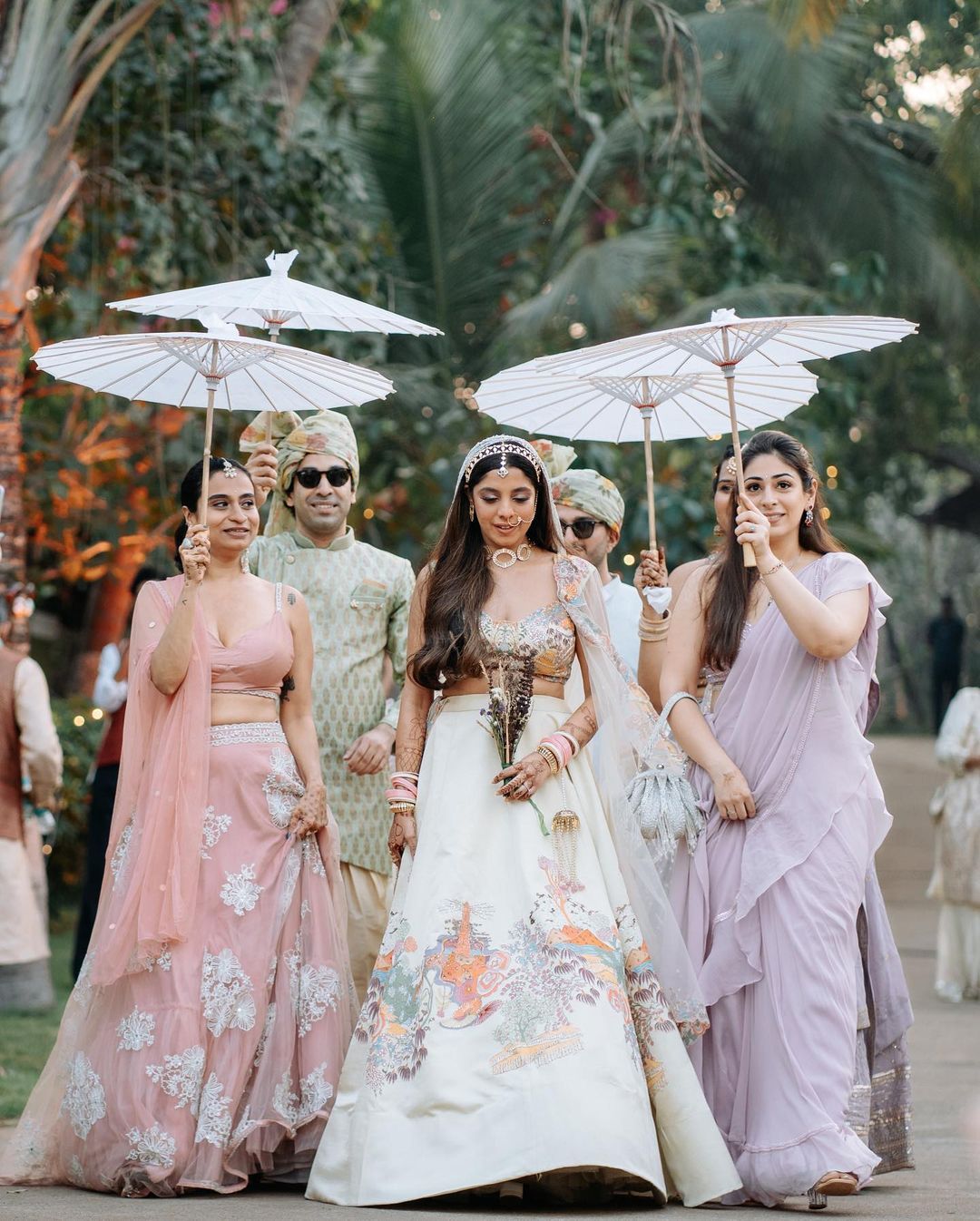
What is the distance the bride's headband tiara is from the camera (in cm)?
570

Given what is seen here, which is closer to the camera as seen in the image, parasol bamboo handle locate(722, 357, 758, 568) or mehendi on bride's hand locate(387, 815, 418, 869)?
parasol bamboo handle locate(722, 357, 758, 568)

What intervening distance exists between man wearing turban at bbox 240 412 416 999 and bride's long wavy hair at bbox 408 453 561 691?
78cm

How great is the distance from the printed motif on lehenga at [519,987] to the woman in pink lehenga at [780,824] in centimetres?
32

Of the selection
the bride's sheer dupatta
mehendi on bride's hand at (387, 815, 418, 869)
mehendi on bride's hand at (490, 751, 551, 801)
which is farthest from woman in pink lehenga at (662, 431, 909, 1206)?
mehendi on bride's hand at (387, 815, 418, 869)

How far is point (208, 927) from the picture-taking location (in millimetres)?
5777

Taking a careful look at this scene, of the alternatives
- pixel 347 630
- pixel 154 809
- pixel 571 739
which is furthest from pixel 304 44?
pixel 571 739

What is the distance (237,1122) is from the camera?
5641 millimetres

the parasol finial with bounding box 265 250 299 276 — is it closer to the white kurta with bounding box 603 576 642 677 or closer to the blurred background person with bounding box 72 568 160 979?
the white kurta with bounding box 603 576 642 677

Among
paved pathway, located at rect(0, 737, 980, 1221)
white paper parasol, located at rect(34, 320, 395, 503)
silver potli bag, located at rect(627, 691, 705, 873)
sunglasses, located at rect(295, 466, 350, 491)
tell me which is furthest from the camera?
sunglasses, located at rect(295, 466, 350, 491)

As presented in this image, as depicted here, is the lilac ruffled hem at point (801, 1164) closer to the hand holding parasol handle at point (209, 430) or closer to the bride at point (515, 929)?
the bride at point (515, 929)

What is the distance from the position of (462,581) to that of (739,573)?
903mm

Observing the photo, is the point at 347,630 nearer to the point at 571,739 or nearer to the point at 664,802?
the point at 571,739

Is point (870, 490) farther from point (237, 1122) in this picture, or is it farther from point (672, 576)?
point (237, 1122)

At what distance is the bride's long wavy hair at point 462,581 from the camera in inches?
223
